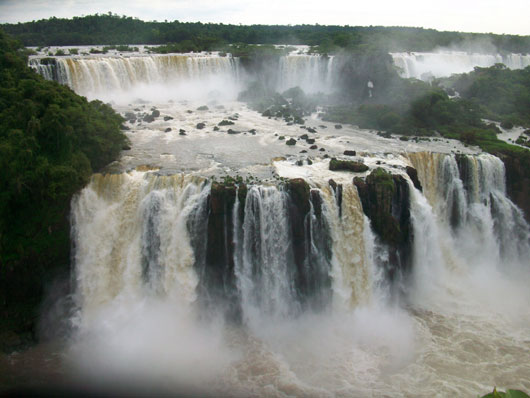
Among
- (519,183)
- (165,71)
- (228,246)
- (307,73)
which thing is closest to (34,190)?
(228,246)

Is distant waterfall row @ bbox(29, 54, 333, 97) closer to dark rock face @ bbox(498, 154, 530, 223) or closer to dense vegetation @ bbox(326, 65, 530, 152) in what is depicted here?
dense vegetation @ bbox(326, 65, 530, 152)

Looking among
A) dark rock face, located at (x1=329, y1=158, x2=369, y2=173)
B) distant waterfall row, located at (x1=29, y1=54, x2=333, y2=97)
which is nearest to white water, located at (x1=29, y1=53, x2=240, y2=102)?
distant waterfall row, located at (x1=29, y1=54, x2=333, y2=97)

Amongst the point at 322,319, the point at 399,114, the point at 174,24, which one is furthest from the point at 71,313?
the point at 174,24

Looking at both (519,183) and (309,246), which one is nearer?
(309,246)

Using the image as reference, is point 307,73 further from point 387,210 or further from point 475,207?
point 387,210

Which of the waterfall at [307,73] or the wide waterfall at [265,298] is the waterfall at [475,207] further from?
the waterfall at [307,73]

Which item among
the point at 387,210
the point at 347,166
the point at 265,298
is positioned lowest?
the point at 265,298

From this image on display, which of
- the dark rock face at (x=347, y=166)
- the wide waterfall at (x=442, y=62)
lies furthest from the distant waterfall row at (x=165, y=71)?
the dark rock face at (x=347, y=166)
